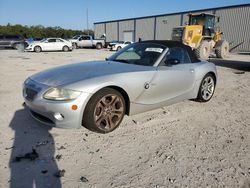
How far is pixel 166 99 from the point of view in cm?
467

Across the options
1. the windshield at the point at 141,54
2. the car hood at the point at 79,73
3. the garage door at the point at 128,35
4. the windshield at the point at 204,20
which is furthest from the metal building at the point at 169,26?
the car hood at the point at 79,73

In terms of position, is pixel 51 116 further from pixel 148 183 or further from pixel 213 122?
pixel 213 122

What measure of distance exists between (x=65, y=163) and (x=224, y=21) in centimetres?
3144

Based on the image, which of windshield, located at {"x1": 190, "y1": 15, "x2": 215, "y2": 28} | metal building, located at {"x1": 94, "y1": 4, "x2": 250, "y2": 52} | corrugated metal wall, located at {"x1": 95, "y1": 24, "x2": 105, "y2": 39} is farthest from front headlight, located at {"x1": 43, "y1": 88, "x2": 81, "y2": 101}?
corrugated metal wall, located at {"x1": 95, "y1": 24, "x2": 105, "y2": 39}

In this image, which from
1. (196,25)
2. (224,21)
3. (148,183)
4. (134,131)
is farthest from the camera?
(224,21)

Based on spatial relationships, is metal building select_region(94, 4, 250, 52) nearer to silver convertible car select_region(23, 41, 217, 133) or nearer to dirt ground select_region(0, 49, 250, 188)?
silver convertible car select_region(23, 41, 217, 133)

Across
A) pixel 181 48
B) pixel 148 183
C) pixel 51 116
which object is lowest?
pixel 148 183

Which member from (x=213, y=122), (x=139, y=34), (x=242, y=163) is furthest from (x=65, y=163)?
(x=139, y=34)

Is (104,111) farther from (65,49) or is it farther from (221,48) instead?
(65,49)

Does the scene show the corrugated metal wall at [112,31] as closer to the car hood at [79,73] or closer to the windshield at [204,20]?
the windshield at [204,20]

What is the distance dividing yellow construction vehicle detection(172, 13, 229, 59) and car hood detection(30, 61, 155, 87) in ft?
43.3

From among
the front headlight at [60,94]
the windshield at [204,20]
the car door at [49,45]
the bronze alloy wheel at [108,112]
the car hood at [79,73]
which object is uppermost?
the windshield at [204,20]

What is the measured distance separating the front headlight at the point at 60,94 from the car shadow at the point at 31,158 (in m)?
0.64

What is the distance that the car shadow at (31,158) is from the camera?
2.66m
